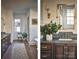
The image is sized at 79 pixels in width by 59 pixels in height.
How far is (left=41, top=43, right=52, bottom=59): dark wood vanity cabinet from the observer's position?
421 cm

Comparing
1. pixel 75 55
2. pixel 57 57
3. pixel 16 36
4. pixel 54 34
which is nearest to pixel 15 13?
pixel 16 36

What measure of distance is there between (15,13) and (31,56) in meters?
1.25

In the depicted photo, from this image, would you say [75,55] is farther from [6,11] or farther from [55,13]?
[6,11]

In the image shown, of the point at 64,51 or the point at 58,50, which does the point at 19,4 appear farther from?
the point at 64,51

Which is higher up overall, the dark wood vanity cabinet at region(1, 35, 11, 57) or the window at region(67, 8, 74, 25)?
the window at region(67, 8, 74, 25)

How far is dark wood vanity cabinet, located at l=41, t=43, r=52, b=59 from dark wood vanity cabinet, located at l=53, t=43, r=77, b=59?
13 centimetres

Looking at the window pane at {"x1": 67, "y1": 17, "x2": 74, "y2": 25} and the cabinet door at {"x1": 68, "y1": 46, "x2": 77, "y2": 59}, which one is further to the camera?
the window pane at {"x1": 67, "y1": 17, "x2": 74, "y2": 25}

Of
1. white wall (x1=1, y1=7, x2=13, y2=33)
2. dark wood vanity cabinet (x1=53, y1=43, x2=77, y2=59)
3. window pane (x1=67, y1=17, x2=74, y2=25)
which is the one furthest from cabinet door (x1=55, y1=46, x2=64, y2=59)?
white wall (x1=1, y1=7, x2=13, y2=33)

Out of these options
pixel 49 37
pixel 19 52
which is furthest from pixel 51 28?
pixel 19 52

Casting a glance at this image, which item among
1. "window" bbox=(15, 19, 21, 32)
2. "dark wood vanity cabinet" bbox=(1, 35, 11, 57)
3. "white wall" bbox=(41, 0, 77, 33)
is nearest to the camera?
"dark wood vanity cabinet" bbox=(1, 35, 11, 57)

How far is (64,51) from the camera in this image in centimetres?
422

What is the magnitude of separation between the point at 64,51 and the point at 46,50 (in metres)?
0.48

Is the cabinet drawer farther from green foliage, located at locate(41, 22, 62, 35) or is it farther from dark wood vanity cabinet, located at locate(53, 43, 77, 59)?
green foliage, located at locate(41, 22, 62, 35)

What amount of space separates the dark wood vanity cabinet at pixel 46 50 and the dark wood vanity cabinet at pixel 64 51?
0.13 metres
